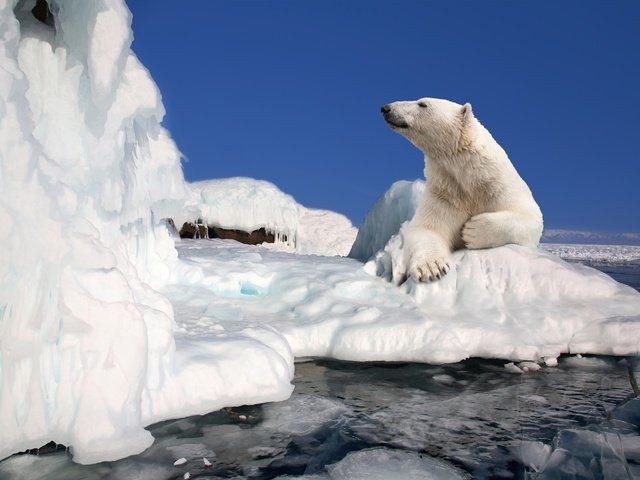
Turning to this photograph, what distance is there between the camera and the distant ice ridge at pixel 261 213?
12.3m

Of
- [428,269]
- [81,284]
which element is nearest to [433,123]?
[428,269]

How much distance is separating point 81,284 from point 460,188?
143 inches

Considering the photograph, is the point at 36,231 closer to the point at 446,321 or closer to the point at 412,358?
the point at 412,358

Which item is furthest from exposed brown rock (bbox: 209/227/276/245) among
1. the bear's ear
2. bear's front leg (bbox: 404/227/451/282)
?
the bear's ear

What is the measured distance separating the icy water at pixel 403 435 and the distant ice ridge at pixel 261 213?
31.2ft

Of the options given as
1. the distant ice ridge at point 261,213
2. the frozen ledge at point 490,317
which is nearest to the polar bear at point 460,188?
the frozen ledge at point 490,317

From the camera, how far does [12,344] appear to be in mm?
1956

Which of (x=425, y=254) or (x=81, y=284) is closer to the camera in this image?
(x=81, y=284)

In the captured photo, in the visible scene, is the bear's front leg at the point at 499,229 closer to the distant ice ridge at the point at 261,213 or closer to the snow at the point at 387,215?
the snow at the point at 387,215

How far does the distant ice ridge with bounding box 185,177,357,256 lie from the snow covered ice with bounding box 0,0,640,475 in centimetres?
746

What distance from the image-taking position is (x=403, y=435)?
2209 mm

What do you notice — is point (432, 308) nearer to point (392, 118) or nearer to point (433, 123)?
point (433, 123)

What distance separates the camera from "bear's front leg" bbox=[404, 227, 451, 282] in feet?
14.4

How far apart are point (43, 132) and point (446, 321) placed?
2.76 m
